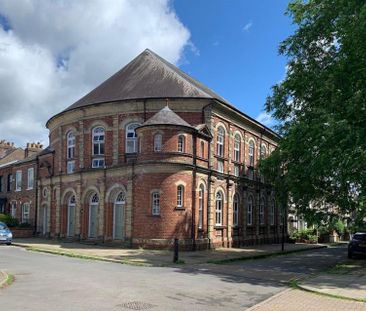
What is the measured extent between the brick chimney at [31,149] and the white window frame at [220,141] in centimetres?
2518

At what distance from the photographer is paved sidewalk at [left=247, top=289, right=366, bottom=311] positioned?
11195 mm

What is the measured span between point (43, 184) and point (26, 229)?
12.5 feet

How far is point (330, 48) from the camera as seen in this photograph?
23.2 m

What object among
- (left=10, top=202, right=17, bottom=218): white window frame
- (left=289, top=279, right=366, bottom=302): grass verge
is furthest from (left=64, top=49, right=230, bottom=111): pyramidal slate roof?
(left=289, top=279, right=366, bottom=302): grass verge

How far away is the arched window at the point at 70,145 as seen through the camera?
1346 inches

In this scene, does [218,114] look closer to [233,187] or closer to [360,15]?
[233,187]

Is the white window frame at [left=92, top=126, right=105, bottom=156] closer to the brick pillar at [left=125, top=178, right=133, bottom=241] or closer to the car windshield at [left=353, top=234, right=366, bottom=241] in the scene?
the brick pillar at [left=125, top=178, right=133, bottom=241]

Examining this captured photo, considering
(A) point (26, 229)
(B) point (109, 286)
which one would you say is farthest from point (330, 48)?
(A) point (26, 229)

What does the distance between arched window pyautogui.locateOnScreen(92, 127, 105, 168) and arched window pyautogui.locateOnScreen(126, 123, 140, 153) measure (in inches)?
79.9

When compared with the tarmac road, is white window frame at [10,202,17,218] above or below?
above

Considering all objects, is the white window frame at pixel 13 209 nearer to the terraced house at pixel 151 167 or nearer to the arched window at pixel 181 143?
the terraced house at pixel 151 167

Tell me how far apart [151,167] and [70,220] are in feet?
31.8

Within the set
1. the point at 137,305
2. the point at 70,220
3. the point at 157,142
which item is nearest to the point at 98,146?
the point at 70,220

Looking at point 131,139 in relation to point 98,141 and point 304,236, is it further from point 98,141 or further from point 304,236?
point 304,236
